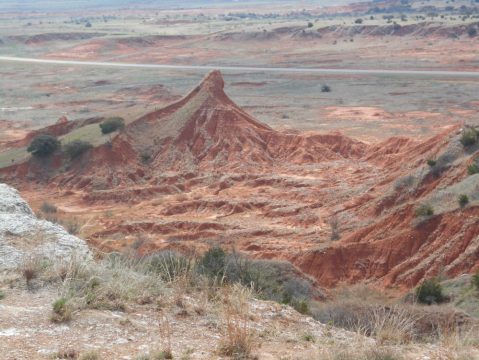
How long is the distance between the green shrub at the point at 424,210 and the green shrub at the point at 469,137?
17.8 feet

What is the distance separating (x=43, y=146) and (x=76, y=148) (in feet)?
6.91

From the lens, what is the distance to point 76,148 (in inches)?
1556

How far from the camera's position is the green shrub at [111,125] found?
40688mm

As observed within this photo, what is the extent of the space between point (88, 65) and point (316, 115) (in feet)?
163

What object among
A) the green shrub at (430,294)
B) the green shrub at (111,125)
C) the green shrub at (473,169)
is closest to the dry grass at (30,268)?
the green shrub at (430,294)

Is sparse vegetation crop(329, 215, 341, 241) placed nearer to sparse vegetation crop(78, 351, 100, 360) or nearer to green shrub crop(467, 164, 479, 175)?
green shrub crop(467, 164, 479, 175)

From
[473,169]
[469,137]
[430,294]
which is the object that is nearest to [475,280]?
[430,294]

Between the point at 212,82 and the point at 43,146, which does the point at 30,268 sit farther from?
the point at 212,82

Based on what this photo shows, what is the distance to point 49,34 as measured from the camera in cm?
12875

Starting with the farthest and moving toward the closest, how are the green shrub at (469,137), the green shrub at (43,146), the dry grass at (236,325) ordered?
1. the green shrub at (43,146)
2. the green shrub at (469,137)
3. the dry grass at (236,325)

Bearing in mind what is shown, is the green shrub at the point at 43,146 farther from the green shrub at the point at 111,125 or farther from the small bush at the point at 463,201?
the small bush at the point at 463,201

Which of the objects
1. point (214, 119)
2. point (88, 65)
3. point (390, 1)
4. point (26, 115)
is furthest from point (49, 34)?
point (390, 1)

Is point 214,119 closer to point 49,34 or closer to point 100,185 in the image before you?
point 100,185

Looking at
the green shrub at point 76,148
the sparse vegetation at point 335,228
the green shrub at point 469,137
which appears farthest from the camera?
the green shrub at point 76,148
